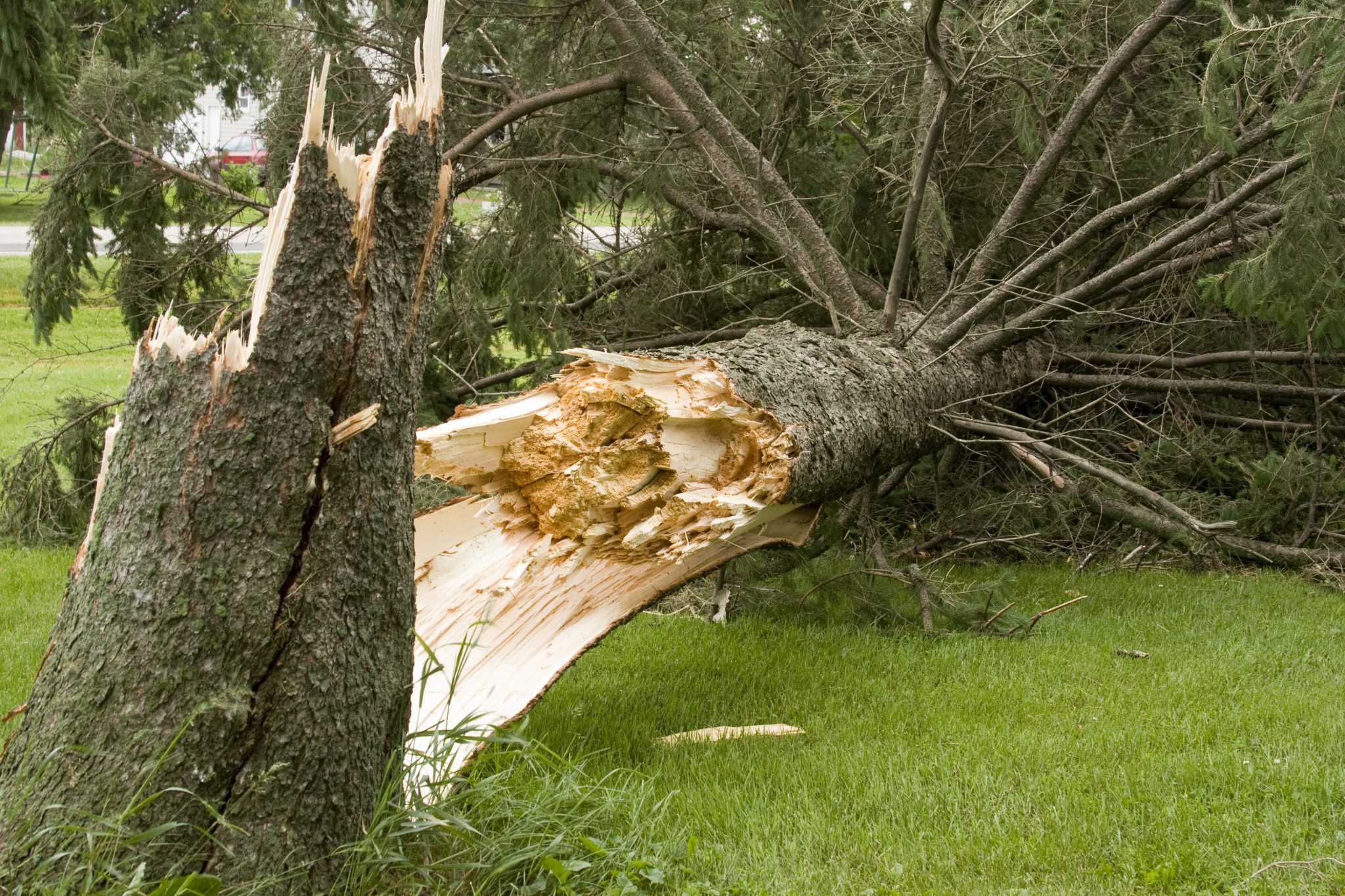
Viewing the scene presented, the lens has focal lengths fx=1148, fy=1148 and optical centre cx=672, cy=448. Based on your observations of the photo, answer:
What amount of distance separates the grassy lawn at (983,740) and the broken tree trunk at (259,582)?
707 millimetres

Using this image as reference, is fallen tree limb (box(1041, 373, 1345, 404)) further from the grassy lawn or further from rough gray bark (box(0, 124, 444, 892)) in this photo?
rough gray bark (box(0, 124, 444, 892))

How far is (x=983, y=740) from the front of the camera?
366cm

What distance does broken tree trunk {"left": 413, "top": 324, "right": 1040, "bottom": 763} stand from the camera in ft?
12.3

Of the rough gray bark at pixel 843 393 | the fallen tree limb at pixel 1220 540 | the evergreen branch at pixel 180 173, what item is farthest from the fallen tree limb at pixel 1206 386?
the evergreen branch at pixel 180 173

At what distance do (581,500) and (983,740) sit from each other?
4.98 ft

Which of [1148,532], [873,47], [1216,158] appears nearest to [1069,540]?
[1148,532]

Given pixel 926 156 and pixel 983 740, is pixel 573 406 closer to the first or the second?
pixel 983 740

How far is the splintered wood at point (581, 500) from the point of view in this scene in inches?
149

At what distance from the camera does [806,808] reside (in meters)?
3.14


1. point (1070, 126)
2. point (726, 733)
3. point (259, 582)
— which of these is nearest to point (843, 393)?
point (726, 733)

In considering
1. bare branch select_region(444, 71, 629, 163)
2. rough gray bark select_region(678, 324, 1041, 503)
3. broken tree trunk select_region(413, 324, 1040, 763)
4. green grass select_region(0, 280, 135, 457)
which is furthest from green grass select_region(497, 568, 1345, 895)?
green grass select_region(0, 280, 135, 457)

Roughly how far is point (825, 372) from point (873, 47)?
278 cm

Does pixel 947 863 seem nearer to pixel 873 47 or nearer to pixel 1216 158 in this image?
pixel 1216 158

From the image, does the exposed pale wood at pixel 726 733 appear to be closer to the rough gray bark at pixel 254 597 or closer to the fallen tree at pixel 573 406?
the fallen tree at pixel 573 406
